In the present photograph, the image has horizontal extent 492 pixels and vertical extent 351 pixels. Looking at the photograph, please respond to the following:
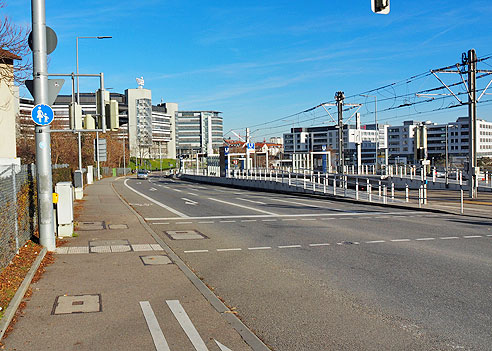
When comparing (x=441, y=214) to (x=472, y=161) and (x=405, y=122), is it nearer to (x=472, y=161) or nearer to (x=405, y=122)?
(x=472, y=161)

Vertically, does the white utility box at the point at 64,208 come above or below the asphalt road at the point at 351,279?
above

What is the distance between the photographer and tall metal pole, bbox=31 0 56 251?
10.7 meters

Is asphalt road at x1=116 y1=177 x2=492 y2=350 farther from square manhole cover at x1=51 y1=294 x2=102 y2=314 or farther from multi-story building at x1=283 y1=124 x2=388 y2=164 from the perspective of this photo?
multi-story building at x1=283 y1=124 x2=388 y2=164

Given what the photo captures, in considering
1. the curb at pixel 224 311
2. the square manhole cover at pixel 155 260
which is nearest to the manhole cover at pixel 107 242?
the square manhole cover at pixel 155 260

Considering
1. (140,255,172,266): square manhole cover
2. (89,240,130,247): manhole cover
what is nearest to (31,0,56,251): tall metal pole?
(89,240,130,247): manhole cover

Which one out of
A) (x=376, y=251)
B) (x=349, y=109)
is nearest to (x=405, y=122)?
(x=349, y=109)

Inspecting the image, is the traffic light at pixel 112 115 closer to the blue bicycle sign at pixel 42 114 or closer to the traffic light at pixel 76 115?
the traffic light at pixel 76 115

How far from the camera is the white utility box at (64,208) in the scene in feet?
42.1

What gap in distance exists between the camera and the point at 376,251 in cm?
1176

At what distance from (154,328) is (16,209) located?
521 cm

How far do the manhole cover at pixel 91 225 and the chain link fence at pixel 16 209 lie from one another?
98.5 inches

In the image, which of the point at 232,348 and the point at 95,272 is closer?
the point at 232,348

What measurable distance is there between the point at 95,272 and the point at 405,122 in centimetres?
16773

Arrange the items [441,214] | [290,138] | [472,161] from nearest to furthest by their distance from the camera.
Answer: [441,214] < [472,161] < [290,138]
